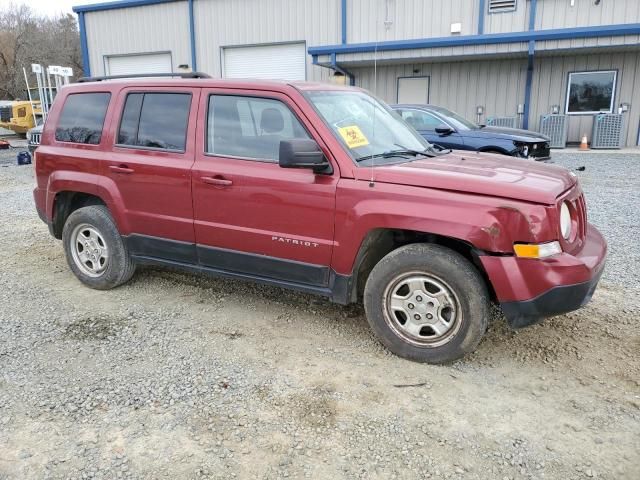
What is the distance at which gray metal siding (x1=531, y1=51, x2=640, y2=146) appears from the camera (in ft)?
56.2

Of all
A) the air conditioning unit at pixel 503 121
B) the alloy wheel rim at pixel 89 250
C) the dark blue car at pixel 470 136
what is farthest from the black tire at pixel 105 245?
the air conditioning unit at pixel 503 121

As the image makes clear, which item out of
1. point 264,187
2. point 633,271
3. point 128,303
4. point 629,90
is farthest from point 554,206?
point 629,90

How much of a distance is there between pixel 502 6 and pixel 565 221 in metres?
17.4

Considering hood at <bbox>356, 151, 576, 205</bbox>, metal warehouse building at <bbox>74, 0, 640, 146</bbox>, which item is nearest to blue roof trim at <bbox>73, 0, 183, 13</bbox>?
metal warehouse building at <bbox>74, 0, 640, 146</bbox>

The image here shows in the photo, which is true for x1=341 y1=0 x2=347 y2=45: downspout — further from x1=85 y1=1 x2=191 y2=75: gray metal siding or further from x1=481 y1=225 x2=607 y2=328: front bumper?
x1=481 y1=225 x2=607 y2=328: front bumper

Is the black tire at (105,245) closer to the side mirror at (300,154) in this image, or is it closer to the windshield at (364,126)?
the side mirror at (300,154)

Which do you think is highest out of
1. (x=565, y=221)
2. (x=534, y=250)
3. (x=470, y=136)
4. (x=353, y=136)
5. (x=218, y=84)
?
(x=218, y=84)

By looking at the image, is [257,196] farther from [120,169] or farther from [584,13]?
[584,13]

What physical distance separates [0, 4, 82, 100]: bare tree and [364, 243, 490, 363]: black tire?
1811 inches

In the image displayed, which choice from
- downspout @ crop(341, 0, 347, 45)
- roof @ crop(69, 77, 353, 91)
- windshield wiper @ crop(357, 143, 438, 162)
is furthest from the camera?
downspout @ crop(341, 0, 347, 45)

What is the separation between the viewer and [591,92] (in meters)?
17.8

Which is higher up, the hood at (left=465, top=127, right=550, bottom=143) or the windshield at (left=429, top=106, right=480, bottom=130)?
the windshield at (left=429, top=106, right=480, bottom=130)

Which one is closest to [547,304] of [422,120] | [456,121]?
[422,120]

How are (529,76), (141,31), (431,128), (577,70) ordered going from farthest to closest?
(141,31) → (529,76) → (577,70) → (431,128)
